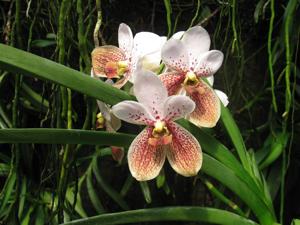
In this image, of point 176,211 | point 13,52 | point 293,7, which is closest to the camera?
point 13,52

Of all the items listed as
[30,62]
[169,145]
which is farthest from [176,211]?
[30,62]

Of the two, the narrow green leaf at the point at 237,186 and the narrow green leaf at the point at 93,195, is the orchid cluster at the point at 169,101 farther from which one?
the narrow green leaf at the point at 93,195

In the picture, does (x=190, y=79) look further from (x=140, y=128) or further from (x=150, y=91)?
(x=140, y=128)

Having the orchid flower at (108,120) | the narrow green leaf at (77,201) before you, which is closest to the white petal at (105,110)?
the orchid flower at (108,120)

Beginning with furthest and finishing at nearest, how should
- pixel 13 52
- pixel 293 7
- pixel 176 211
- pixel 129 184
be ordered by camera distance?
pixel 129 184 < pixel 293 7 < pixel 176 211 < pixel 13 52

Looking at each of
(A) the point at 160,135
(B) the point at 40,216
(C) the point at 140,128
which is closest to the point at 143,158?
(A) the point at 160,135

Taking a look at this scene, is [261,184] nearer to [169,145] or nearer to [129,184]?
[169,145]
